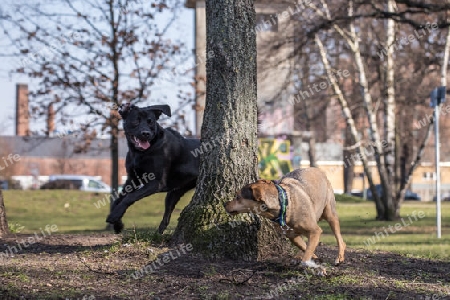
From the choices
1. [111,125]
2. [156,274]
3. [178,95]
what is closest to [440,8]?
[178,95]

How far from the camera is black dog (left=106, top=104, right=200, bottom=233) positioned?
843cm

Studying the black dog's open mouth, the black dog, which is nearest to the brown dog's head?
the black dog

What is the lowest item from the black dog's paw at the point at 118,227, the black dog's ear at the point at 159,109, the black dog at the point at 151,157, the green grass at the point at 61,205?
the green grass at the point at 61,205

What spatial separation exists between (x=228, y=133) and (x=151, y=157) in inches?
71.0

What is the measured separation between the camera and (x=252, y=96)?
284 inches

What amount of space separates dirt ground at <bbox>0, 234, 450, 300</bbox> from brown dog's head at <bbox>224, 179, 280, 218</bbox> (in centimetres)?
54

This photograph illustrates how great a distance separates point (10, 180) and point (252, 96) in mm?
44590

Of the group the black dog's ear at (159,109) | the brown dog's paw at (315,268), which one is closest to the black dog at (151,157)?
the black dog's ear at (159,109)

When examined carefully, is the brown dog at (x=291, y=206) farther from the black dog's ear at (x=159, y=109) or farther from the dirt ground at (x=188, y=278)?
the black dog's ear at (x=159, y=109)

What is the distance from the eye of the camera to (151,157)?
335 inches

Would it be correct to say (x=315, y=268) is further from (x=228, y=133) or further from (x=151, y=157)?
(x=151, y=157)

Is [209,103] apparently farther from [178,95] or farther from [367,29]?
[367,29]

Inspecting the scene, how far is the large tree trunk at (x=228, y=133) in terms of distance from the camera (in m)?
6.84

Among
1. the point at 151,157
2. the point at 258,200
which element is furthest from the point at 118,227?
the point at 258,200
